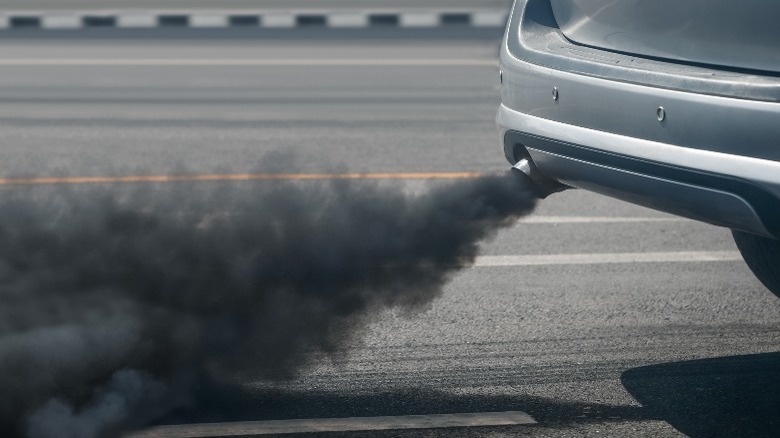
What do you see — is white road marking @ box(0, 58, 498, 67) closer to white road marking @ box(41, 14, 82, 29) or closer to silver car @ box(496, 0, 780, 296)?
white road marking @ box(41, 14, 82, 29)

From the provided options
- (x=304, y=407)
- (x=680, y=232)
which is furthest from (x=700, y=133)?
(x=680, y=232)

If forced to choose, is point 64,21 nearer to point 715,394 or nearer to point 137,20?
point 137,20

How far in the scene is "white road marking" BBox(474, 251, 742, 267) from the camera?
586cm

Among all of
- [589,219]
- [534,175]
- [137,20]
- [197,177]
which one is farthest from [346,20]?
[534,175]

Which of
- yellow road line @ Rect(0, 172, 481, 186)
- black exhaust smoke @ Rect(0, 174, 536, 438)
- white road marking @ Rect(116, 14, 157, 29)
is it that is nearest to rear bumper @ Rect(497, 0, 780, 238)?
black exhaust smoke @ Rect(0, 174, 536, 438)

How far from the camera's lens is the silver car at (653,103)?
3266 millimetres

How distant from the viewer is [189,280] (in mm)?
4145

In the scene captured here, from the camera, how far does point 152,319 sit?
13.0 ft

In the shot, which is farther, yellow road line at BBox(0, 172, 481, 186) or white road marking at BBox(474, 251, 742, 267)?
yellow road line at BBox(0, 172, 481, 186)

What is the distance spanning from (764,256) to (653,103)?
4.13 ft

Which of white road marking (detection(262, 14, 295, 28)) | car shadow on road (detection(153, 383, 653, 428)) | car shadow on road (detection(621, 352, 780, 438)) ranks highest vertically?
car shadow on road (detection(153, 383, 653, 428))

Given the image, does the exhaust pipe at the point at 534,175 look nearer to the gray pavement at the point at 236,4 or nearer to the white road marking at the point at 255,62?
the white road marking at the point at 255,62

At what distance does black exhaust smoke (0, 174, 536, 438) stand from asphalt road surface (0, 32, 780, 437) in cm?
19

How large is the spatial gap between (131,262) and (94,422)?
Result: 709 mm
